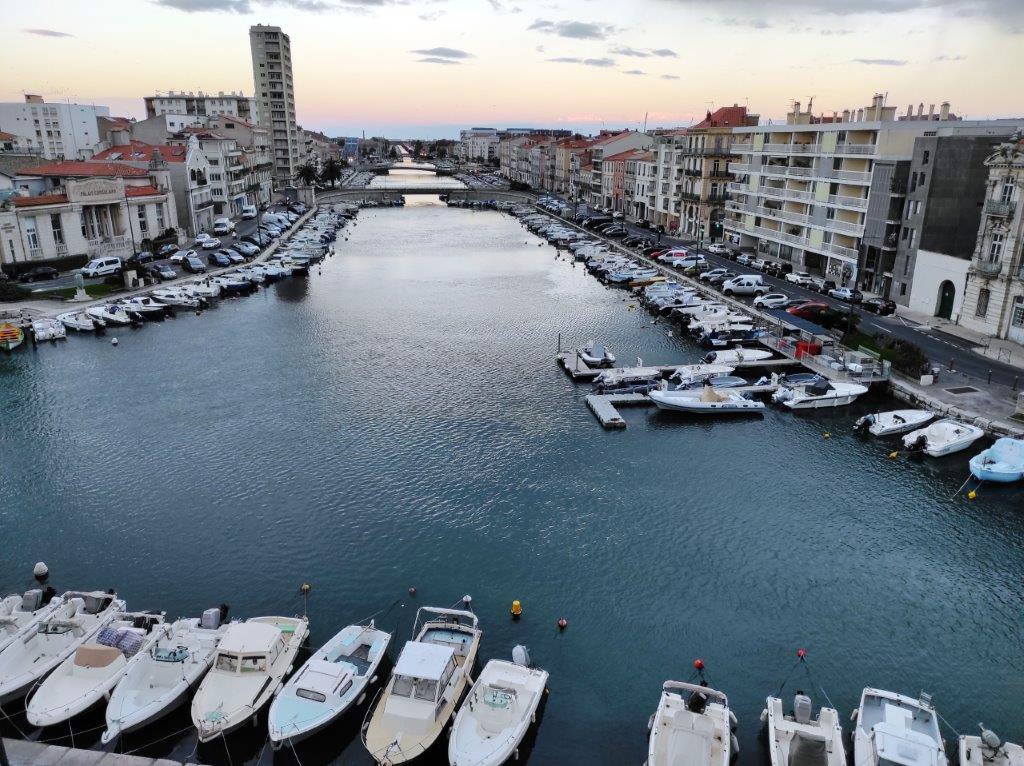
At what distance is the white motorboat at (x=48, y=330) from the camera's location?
179 feet

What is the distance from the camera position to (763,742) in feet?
64.7

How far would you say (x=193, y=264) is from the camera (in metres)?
77.9

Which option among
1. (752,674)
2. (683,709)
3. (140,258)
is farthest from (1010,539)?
(140,258)

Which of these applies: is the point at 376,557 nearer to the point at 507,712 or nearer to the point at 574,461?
the point at 507,712

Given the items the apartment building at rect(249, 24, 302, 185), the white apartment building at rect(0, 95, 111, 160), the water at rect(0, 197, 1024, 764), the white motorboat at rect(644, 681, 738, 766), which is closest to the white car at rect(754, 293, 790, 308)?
the water at rect(0, 197, 1024, 764)

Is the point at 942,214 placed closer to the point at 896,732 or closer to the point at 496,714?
the point at 896,732

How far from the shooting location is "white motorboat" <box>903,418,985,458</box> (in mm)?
36656

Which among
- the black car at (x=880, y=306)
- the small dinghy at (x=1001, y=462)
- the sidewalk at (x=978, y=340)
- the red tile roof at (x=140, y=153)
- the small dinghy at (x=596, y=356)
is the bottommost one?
the small dinghy at (x=1001, y=462)

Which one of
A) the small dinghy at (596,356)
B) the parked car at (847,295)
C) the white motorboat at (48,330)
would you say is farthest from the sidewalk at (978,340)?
the white motorboat at (48,330)

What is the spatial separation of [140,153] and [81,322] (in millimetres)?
50831

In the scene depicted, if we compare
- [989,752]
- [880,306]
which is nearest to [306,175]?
[880,306]

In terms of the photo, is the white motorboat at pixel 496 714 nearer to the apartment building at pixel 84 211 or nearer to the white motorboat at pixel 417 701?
the white motorboat at pixel 417 701

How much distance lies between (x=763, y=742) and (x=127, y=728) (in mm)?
17817

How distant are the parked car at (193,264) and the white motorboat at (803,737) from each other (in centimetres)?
7514
